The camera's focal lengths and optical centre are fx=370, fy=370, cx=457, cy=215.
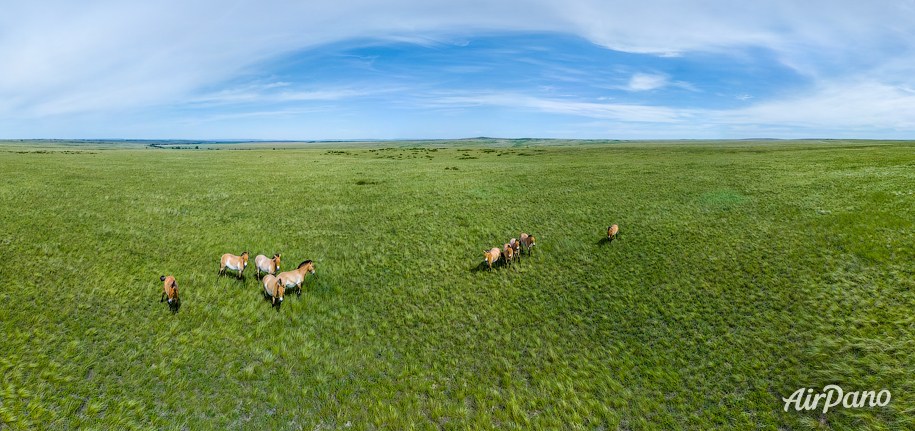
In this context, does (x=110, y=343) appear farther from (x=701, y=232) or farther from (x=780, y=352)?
(x=701, y=232)

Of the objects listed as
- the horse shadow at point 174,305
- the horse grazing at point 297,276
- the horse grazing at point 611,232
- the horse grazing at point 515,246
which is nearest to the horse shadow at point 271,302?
the horse grazing at point 297,276

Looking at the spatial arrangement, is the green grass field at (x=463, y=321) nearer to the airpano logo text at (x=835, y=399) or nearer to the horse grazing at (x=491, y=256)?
the airpano logo text at (x=835, y=399)

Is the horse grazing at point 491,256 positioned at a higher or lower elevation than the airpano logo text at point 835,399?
higher

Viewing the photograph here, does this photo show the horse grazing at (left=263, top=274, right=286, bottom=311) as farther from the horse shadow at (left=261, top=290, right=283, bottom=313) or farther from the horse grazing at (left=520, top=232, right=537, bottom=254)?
the horse grazing at (left=520, top=232, right=537, bottom=254)

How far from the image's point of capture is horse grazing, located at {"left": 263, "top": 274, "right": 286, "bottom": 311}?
46.9ft

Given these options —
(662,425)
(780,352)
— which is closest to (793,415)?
(780,352)

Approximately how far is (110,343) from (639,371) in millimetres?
16788

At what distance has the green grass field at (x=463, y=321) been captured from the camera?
1022 cm

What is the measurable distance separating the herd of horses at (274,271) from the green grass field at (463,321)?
0.48m

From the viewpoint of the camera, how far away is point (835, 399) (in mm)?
10078

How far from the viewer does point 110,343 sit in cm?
1159

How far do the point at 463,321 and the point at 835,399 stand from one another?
11.0 m

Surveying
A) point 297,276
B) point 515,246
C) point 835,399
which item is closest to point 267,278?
point 297,276

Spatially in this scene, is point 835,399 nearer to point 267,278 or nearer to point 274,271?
point 267,278
